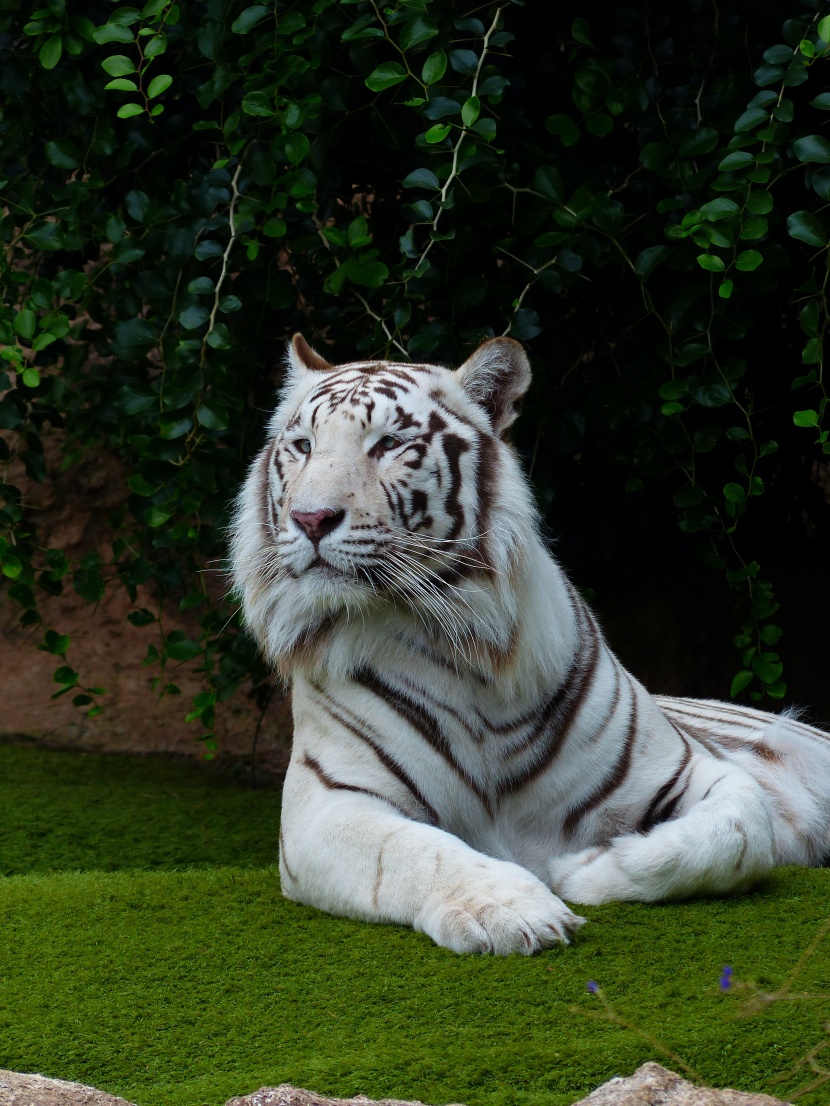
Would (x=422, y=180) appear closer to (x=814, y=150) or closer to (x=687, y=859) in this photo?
(x=814, y=150)

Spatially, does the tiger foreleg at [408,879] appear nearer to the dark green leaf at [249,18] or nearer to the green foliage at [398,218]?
the green foliage at [398,218]

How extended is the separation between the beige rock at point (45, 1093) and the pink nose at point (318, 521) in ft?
3.93

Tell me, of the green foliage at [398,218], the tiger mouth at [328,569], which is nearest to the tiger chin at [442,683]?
the tiger mouth at [328,569]

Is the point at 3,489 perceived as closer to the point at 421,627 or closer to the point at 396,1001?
the point at 421,627

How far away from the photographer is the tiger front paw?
7.24 ft

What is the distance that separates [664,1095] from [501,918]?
2.57ft

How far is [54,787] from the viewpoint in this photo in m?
4.64

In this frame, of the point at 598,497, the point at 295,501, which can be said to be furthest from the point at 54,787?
the point at 295,501

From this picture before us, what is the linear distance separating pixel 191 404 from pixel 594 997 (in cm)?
210

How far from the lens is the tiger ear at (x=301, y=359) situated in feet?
10.4

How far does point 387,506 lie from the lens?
262 cm

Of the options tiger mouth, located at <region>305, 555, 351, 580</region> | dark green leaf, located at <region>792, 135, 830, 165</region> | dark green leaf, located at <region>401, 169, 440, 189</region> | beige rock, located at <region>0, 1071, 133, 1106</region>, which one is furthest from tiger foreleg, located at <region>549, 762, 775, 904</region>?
dark green leaf, located at <region>401, 169, 440, 189</region>

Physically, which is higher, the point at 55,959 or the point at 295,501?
the point at 295,501

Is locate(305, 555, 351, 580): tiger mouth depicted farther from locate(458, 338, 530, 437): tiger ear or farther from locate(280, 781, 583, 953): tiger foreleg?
locate(458, 338, 530, 437): tiger ear
